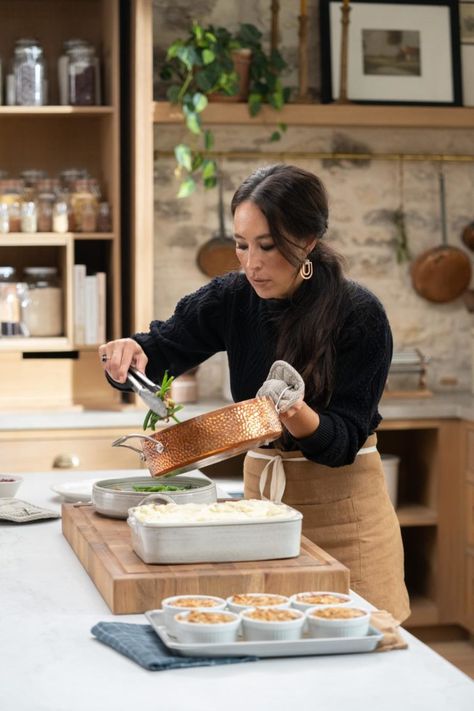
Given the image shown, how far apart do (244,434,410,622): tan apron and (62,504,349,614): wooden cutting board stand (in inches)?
22.2

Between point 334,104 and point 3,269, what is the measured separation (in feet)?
4.84

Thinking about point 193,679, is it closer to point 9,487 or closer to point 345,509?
point 345,509

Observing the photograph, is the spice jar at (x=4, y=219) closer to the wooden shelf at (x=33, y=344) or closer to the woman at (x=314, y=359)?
the wooden shelf at (x=33, y=344)

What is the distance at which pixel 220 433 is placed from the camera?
186cm

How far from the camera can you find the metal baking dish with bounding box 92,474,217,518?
85.0 inches

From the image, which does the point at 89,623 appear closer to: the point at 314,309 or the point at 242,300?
the point at 314,309

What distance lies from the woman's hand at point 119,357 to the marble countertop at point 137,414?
1.64m

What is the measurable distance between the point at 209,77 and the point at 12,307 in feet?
3.80

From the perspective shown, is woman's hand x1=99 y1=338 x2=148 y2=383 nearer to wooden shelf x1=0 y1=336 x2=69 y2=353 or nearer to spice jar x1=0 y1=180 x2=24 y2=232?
wooden shelf x1=0 y1=336 x2=69 y2=353

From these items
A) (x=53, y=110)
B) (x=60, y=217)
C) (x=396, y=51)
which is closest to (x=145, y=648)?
(x=60, y=217)

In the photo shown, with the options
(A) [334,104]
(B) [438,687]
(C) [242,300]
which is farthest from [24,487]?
(A) [334,104]

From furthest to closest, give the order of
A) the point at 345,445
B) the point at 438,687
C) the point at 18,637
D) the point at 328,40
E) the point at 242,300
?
the point at 328,40 → the point at 242,300 → the point at 345,445 → the point at 18,637 → the point at 438,687

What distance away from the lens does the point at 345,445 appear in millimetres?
2334

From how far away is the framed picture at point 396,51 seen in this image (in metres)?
4.78
